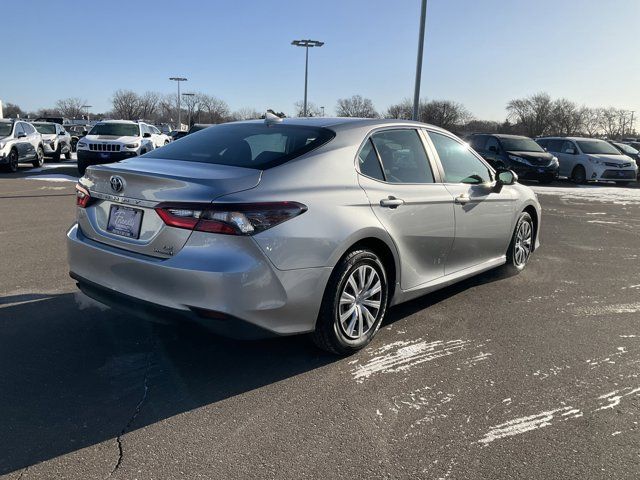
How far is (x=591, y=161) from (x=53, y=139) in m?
21.3

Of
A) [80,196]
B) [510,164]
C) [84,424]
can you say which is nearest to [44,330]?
[80,196]

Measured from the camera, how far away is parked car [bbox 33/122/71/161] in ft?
70.8

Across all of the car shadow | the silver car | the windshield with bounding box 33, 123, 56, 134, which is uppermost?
the windshield with bounding box 33, 123, 56, 134

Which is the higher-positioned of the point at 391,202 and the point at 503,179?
the point at 503,179

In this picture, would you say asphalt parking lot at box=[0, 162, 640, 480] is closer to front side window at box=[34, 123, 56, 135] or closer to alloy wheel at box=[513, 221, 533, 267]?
alloy wheel at box=[513, 221, 533, 267]

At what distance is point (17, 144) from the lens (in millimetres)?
17203

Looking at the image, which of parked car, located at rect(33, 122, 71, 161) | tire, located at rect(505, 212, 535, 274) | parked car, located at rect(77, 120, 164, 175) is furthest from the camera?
parked car, located at rect(33, 122, 71, 161)

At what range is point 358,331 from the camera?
12.2 ft

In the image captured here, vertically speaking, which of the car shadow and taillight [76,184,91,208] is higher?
taillight [76,184,91,208]

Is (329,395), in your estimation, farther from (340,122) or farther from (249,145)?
(340,122)

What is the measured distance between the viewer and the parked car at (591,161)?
20.0 m

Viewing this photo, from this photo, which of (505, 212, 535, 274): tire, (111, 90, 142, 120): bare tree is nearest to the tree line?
(111, 90, 142, 120): bare tree

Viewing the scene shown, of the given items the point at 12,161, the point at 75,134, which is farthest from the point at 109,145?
Result: the point at 75,134

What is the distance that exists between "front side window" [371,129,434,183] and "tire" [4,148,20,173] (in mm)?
16136
